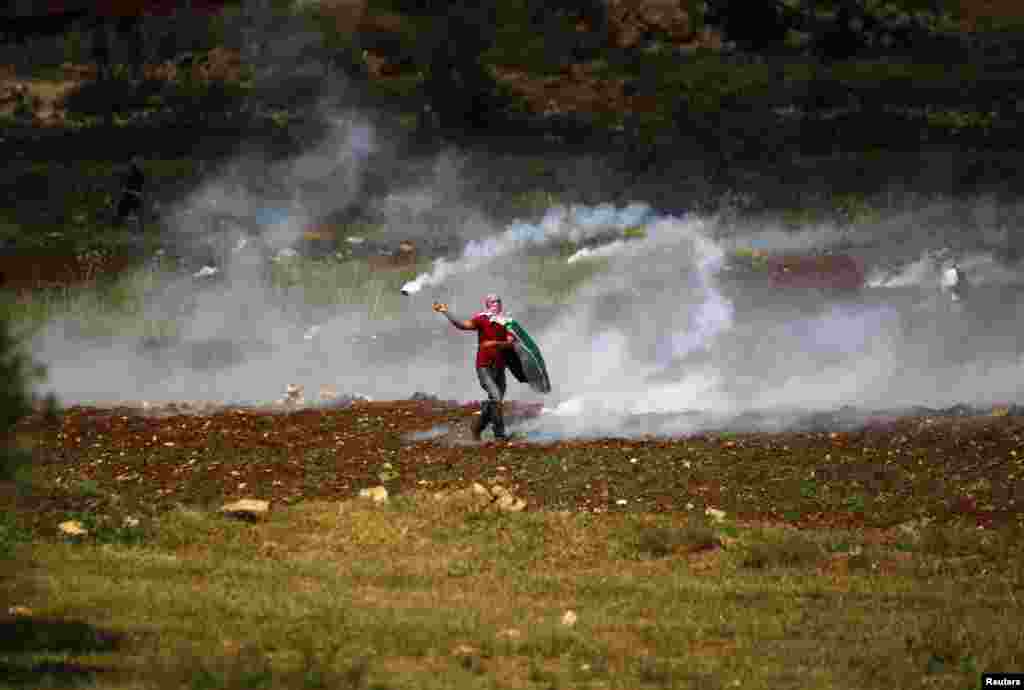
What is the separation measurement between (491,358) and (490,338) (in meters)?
0.29

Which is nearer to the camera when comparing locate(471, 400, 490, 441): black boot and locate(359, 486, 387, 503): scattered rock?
locate(359, 486, 387, 503): scattered rock

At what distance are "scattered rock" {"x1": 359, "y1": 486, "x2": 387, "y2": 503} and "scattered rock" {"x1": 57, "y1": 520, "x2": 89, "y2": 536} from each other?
3.02 m

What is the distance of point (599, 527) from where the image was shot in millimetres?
21016

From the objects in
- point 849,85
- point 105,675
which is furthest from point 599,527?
point 849,85

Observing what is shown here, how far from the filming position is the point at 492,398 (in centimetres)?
2633

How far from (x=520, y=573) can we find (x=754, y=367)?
13.7m

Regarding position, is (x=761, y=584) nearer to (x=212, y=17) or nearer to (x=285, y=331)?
(x=285, y=331)

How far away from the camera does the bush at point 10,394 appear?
634 inches

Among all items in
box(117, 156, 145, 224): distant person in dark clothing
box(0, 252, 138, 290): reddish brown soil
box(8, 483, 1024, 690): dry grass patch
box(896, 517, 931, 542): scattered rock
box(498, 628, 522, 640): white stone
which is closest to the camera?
box(8, 483, 1024, 690): dry grass patch

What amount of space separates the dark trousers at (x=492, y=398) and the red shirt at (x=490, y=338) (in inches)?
2.9

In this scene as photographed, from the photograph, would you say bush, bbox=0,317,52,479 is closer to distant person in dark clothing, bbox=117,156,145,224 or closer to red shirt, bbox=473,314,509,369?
red shirt, bbox=473,314,509,369

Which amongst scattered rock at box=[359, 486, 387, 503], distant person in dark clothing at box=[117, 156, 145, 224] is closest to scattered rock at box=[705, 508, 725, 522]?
scattered rock at box=[359, 486, 387, 503]

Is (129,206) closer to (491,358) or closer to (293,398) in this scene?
(293,398)

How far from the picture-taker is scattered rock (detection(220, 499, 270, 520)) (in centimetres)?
2136
